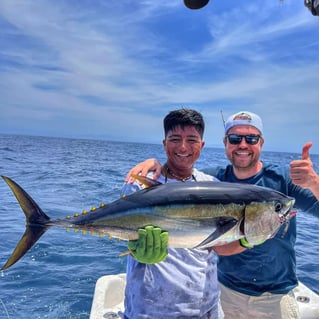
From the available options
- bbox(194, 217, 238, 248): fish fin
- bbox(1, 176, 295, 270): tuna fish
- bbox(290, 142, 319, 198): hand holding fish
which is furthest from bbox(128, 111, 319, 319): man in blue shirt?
bbox(194, 217, 238, 248): fish fin

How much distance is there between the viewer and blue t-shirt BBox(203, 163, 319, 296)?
9.92ft

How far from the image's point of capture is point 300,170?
2635mm

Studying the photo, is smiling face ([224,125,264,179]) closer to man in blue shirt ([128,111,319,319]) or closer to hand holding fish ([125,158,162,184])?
man in blue shirt ([128,111,319,319])

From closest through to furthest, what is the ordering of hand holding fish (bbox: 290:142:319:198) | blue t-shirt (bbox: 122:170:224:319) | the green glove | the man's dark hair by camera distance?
the green glove
blue t-shirt (bbox: 122:170:224:319)
the man's dark hair
hand holding fish (bbox: 290:142:319:198)

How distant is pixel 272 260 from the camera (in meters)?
3.02

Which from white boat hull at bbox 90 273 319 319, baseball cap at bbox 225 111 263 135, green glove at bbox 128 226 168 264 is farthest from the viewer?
white boat hull at bbox 90 273 319 319

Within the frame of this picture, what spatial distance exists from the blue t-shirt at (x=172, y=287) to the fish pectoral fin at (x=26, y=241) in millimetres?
656

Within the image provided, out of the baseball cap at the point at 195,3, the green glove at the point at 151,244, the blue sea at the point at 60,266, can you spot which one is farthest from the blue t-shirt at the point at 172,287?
the blue sea at the point at 60,266

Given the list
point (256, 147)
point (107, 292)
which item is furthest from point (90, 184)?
point (256, 147)

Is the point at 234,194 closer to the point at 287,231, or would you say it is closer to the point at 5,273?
the point at 287,231

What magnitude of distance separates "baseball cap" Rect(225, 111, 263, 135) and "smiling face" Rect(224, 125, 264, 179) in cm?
4

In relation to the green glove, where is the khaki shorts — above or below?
below

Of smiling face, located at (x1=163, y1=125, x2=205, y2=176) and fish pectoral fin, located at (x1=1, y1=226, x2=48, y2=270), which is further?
smiling face, located at (x1=163, y1=125, x2=205, y2=176)

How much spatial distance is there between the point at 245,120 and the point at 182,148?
1192 mm
